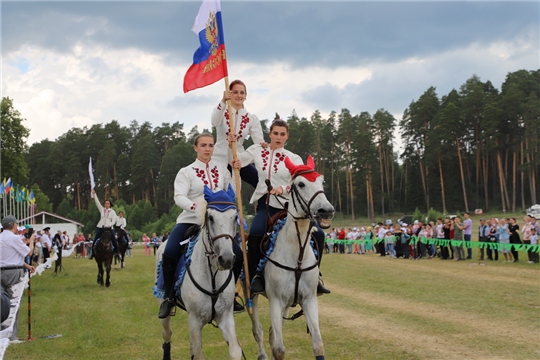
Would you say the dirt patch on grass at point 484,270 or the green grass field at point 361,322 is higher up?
the green grass field at point 361,322

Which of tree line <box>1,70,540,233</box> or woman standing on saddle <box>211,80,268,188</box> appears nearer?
woman standing on saddle <box>211,80,268,188</box>

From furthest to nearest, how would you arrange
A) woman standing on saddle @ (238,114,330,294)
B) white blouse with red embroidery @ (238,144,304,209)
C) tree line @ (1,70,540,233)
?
tree line @ (1,70,540,233) < white blouse with red embroidery @ (238,144,304,209) < woman standing on saddle @ (238,114,330,294)

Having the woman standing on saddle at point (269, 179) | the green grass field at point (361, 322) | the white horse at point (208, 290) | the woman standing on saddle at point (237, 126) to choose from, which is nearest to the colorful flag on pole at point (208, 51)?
→ the woman standing on saddle at point (237, 126)

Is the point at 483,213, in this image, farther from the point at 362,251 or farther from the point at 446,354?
the point at 446,354

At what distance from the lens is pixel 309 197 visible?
6.75 m

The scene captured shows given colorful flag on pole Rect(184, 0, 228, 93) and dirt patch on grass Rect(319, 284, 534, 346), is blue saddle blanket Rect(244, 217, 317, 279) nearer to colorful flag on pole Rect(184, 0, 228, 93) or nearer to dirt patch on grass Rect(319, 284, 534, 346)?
colorful flag on pole Rect(184, 0, 228, 93)

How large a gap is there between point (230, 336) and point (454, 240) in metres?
25.9

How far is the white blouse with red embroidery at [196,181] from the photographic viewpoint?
7.61m

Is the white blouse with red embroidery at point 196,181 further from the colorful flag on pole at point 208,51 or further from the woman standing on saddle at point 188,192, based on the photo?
the colorful flag on pole at point 208,51

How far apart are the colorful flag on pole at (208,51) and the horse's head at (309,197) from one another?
7.17 ft

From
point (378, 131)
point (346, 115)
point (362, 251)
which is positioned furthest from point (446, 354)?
point (346, 115)

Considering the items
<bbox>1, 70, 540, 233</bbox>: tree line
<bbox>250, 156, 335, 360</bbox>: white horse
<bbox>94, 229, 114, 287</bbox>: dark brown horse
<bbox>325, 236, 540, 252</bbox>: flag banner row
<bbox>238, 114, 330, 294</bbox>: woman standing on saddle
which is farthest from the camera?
<bbox>1, 70, 540, 233</bbox>: tree line

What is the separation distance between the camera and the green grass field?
1012 cm

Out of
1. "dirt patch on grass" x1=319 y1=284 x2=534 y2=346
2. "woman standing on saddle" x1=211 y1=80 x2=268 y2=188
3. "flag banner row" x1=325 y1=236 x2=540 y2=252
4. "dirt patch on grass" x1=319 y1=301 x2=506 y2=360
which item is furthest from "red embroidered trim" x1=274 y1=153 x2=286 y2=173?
"flag banner row" x1=325 y1=236 x2=540 y2=252
